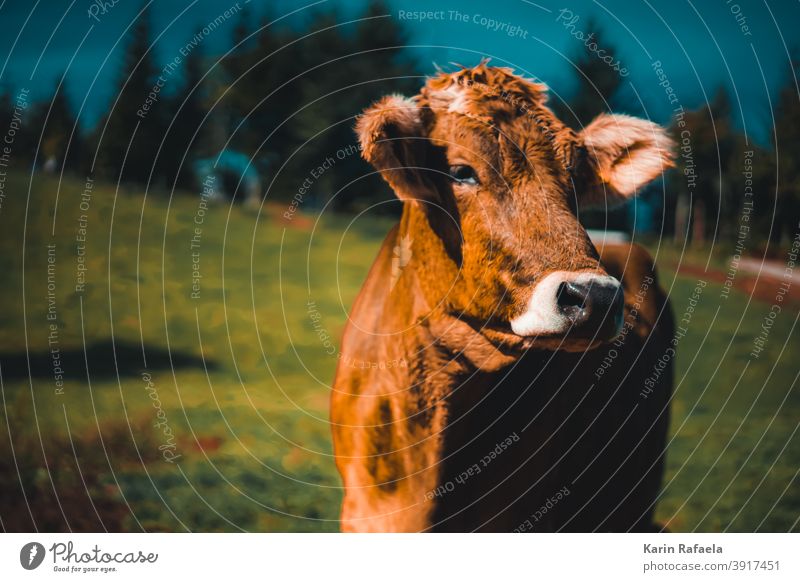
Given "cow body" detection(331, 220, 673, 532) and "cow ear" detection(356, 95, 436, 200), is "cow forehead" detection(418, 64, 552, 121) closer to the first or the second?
"cow ear" detection(356, 95, 436, 200)

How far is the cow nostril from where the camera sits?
2943 mm

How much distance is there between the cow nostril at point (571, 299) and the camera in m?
2.94

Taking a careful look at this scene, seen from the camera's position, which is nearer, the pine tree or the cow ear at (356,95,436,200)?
the cow ear at (356,95,436,200)

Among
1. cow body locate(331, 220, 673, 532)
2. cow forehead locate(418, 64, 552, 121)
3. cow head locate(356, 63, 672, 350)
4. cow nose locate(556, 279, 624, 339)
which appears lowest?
cow body locate(331, 220, 673, 532)

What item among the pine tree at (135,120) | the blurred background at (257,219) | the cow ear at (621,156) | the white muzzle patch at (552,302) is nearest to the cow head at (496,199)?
the white muzzle patch at (552,302)

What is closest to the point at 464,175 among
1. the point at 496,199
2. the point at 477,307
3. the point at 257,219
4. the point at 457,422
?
the point at 496,199

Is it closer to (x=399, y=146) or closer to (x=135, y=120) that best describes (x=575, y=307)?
(x=399, y=146)

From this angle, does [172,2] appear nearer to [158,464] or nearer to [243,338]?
[243,338]

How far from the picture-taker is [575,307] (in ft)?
9.70

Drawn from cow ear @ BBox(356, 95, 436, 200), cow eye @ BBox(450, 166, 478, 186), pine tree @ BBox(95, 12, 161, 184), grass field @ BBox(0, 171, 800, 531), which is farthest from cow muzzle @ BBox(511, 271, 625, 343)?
pine tree @ BBox(95, 12, 161, 184)

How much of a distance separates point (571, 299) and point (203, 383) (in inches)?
→ 119

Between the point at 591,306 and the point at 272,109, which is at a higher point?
the point at 272,109

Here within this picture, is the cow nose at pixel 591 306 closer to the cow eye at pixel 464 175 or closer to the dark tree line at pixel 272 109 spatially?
the cow eye at pixel 464 175
